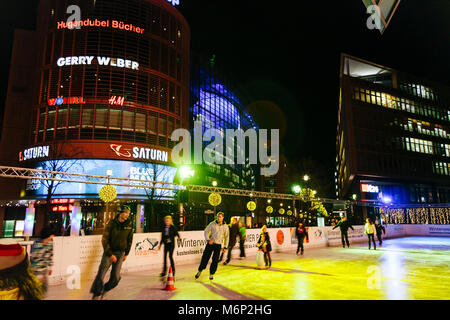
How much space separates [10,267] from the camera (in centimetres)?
408

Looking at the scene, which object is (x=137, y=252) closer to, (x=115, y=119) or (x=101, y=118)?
(x=115, y=119)

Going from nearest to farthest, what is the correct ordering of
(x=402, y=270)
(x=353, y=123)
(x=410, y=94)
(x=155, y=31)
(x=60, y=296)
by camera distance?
(x=60, y=296)
(x=402, y=270)
(x=155, y=31)
(x=353, y=123)
(x=410, y=94)

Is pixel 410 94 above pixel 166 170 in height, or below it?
above

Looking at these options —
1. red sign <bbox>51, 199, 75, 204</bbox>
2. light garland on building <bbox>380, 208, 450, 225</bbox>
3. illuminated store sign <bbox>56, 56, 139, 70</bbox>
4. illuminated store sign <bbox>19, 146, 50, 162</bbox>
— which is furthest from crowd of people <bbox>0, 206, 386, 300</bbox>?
light garland on building <bbox>380, 208, 450, 225</bbox>

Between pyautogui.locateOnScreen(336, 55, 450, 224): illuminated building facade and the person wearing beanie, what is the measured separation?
169 ft

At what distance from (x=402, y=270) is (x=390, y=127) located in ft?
166

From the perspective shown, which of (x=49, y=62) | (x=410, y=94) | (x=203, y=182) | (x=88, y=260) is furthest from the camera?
(x=410, y=94)

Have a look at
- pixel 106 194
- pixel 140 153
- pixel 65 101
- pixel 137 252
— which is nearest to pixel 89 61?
pixel 65 101

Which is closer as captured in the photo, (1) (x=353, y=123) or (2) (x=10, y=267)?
(2) (x=10, y=267)

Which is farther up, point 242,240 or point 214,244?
point 214,244

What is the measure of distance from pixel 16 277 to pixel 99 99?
86.8ft

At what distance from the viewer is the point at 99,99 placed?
27.7 meters

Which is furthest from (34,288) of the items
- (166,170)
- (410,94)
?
(410,94)
